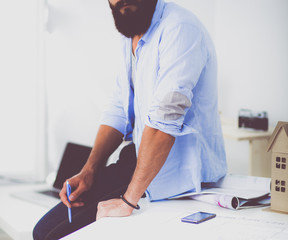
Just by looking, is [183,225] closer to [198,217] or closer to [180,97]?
[198,217]

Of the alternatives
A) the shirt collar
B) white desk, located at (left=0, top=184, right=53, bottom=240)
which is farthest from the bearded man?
A: white desk, located at (left=0, top=184, right=53, bottom=240)

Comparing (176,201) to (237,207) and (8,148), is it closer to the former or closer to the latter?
(237,207)

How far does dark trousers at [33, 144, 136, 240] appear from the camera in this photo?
1.30 m

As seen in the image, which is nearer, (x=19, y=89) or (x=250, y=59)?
(x=19, y=89)

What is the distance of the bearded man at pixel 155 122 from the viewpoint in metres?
1.10

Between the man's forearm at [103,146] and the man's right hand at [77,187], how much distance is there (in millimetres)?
44

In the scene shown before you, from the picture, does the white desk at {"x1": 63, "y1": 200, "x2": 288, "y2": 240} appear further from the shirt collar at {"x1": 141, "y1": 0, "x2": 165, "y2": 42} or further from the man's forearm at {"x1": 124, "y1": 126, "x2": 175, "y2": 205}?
the shirt collar at {"x1": 141, "y1": 0, "x2": 165, "y2": 42}

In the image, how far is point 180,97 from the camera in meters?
1.08

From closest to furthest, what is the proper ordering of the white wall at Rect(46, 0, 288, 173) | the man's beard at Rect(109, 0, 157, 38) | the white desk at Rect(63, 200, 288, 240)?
the white desk at Rect(63, 200, 288, 240) → the man's beard at Rect(109, 0, 157, 38) → the white wall at Rect(46, 0, 288, 173)

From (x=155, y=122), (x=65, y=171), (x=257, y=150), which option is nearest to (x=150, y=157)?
(x=155, y=122)

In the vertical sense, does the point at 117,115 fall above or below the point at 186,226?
above

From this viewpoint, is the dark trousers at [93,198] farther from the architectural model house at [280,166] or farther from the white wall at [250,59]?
the white wall at [250,59]

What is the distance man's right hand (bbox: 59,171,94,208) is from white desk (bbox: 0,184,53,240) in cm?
36

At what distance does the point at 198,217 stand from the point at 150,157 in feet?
0.66
